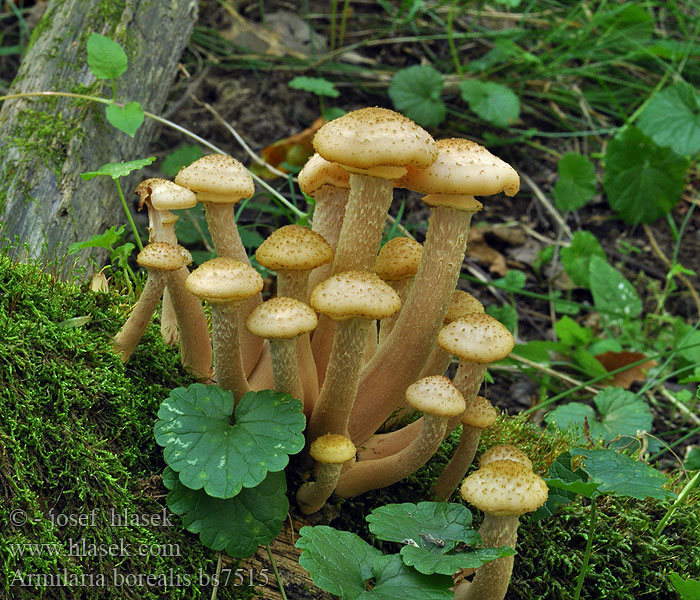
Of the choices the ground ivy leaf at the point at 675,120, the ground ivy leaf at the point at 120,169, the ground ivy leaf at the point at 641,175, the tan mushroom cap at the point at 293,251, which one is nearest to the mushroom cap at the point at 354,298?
the tan mushroom cap at the point at 293,251

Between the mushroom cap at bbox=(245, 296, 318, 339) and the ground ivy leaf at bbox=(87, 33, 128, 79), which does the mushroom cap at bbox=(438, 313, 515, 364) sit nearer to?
the mushroom cap at bbox=(245, 296, 318, 339)

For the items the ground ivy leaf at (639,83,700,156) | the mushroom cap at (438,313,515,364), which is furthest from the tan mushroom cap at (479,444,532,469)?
the ground ivy leaf at (639,83,700,156)

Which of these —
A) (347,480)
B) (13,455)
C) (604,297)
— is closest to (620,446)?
(347,480)

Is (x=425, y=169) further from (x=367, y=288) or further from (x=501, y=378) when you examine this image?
(x=501, y=378)

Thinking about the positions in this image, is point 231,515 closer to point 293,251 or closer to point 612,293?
point 293,251

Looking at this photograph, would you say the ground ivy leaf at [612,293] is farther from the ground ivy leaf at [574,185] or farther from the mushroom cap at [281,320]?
the mushroom cap at [281,320]

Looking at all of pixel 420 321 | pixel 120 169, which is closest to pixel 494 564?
pixel 420 321
